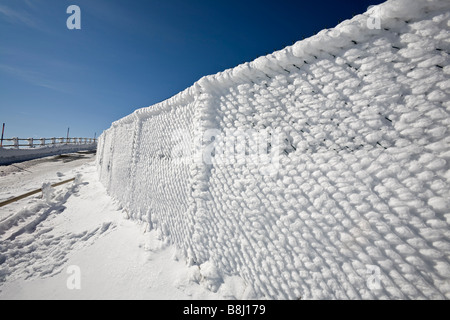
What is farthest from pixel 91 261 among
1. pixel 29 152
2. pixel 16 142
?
pixel 16 142

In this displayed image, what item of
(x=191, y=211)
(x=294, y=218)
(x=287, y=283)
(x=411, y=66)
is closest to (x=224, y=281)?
(x=287, y=283)

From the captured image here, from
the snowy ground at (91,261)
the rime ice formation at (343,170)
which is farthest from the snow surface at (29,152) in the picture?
the rime ice formation at (343,170)

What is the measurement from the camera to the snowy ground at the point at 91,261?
284cm

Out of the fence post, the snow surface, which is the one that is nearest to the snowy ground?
the snow surface

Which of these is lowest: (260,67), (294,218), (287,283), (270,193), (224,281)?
(224,281)

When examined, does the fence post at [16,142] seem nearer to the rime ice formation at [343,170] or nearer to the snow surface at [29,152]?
the snow surface at [29,152]

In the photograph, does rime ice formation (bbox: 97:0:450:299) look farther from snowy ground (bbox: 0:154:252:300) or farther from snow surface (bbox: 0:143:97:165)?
snow surface (bbox: 0:143:97:165)

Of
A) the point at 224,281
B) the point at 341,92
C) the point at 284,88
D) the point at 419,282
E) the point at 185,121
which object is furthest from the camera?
the point at 185,121

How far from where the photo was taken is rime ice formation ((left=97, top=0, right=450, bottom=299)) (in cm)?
150

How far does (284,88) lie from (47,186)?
29.9 feet

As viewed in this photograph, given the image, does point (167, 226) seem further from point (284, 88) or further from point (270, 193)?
point (284, 88)

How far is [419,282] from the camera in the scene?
150cm

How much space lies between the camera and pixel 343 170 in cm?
186

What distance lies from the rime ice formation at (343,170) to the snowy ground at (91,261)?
456mm
